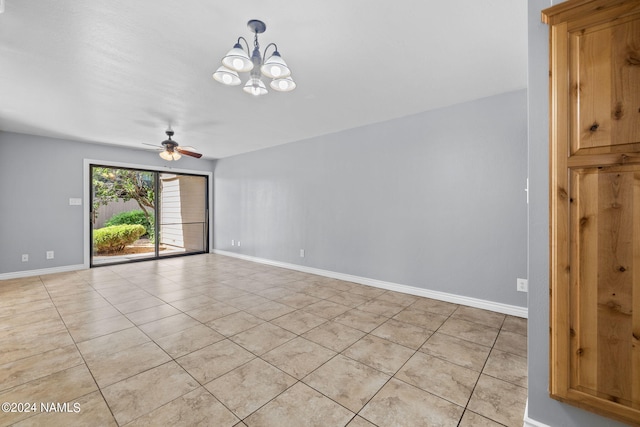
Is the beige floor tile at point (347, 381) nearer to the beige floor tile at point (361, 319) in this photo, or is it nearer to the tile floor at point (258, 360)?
the tile floor at point (258, 360)

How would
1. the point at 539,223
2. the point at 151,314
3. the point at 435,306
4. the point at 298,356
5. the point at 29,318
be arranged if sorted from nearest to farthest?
the point at 539,223
the point at 298,356
the point at 29,318
the point at 151,314
the point at 435,306

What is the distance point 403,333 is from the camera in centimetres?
258

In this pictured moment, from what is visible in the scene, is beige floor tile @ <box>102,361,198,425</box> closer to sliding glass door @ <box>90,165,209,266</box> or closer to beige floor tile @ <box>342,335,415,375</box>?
beige floor tile @ <box>342,335,415,375</box>

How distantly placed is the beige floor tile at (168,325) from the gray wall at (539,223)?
283 cm

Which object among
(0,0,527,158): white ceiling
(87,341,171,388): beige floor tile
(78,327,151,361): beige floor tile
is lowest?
(87,341,171,388): beige floor tile

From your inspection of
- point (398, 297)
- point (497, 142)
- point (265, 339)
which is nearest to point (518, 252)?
point (497, 142)

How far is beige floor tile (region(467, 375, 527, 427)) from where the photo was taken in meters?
1.54

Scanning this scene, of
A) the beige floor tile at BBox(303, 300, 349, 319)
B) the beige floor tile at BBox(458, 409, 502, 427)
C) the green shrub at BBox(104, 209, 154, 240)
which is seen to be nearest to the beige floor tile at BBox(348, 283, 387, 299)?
the beige floor tile at BBox(303, 300, 349, 319)

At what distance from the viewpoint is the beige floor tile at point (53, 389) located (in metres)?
1.67

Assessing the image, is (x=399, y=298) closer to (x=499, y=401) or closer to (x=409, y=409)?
(x=499, y=401)

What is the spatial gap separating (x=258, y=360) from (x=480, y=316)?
246 centimetres

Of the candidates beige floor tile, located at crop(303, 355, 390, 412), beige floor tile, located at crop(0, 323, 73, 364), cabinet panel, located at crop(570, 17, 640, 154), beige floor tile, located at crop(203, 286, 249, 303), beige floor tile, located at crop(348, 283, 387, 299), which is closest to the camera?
cabinet panel, located at crop(570, 17, 640, 154)

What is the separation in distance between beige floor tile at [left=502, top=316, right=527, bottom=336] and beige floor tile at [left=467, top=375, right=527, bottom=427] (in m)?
0.98

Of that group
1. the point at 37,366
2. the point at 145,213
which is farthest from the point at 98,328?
the point at 145,213
